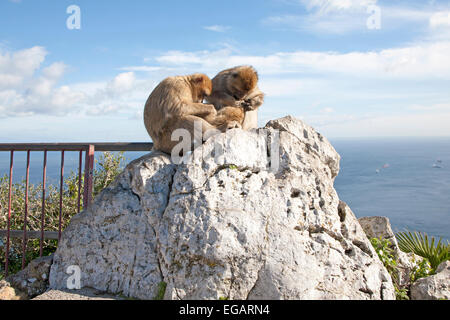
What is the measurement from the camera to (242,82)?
3.89m

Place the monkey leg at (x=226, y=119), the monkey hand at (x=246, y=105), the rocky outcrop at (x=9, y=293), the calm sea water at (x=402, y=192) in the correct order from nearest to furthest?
the rocky outcrop at (x=9, y=293) < the monkey leg at (x=226, y=119) < the monkey hand at (x=246, y=105) < the calm sea water at (x=402, y=192)

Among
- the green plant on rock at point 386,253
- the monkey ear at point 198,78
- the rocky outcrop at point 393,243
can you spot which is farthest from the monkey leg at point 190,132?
the rocky outcrop at point 393,243

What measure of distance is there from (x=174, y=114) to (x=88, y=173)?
3.88 feet

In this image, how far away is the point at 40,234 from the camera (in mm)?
4230

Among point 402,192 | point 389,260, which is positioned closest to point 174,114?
point 389,260

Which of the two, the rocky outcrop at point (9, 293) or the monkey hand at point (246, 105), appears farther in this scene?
the monkey hand at point (246, 105)

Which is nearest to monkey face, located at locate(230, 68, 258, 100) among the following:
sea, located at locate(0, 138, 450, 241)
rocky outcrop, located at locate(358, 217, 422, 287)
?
rocky outcrop, located at locate(358, 217, 422, 287)

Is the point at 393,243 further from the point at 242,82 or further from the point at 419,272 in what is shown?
the point at 242,82

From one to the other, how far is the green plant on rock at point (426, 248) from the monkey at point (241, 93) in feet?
9.67

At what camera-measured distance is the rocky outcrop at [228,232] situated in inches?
109

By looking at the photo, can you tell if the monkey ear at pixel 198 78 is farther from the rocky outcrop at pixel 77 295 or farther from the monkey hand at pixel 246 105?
the rocky outcrop at pixel 77 295

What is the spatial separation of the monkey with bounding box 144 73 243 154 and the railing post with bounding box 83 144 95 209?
2.44 feet
